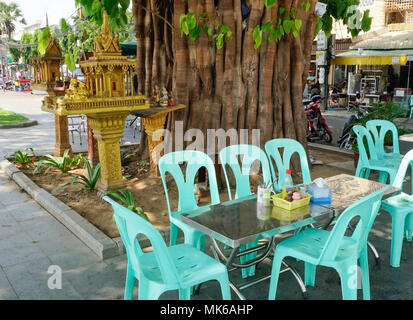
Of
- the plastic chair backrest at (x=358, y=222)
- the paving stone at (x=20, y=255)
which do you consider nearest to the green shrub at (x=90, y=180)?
the paving stone at (x=20, y=255)

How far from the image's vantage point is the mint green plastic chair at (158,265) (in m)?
2.47

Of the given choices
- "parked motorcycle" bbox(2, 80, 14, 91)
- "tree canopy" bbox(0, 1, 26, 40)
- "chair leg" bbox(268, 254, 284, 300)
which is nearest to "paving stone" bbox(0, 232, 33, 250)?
"chair leg" bbox(268, 254, 284, 300)

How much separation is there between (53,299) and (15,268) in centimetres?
80

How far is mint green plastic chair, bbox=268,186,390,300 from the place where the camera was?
9.14 ft

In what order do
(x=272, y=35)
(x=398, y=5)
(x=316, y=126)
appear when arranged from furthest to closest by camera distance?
(x=398, y=5)
(x=316, y=126)
(x=272, y=35)

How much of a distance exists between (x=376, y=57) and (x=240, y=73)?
10.2 metres

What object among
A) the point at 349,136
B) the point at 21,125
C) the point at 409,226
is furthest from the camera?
the point at 21,125

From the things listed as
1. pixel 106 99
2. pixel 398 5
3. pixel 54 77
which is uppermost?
pixel 398 5

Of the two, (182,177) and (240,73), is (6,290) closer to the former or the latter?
(182,177)

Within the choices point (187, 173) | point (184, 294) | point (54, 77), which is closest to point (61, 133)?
point (54, 77)

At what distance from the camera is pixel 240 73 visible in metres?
6.38

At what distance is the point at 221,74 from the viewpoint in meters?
6.35

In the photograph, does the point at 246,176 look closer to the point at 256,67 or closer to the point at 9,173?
the point at 256,67
